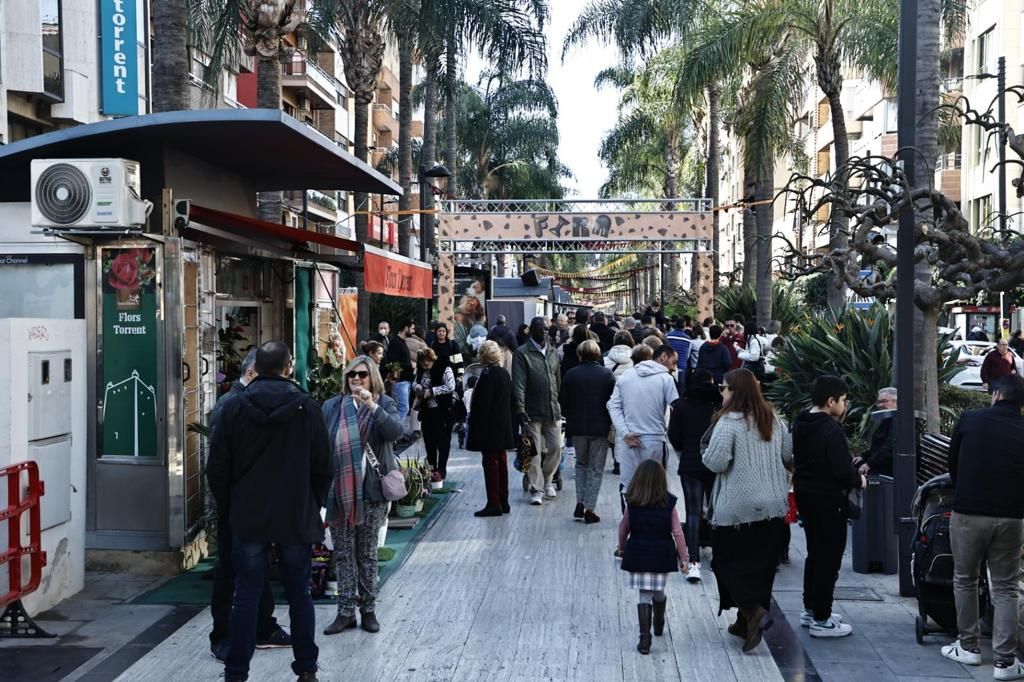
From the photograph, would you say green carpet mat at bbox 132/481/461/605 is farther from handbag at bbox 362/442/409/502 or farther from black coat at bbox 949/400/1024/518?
black coat at bbox 949/400/1024/518

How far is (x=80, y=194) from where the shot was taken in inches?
345

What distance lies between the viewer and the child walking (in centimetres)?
739

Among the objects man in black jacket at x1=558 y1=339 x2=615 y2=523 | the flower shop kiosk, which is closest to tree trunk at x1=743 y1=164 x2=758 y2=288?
man in black jacket at x1=558 y1=339 x2=615 y2=523

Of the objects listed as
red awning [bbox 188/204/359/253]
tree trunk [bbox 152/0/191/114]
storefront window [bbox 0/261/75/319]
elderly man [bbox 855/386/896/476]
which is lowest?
elderly man [bbox 855/386/896/476]

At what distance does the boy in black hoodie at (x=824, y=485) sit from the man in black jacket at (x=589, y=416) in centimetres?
381

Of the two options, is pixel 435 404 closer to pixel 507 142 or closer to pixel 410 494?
pixel 410 494

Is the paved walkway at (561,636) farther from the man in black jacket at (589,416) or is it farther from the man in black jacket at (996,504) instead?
the man in black jacket at (589,416)

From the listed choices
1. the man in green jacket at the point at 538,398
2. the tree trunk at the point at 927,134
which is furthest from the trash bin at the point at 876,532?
the man in green jacket at the point at 538,398

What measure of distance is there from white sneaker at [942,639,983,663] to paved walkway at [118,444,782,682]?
1.03 meters

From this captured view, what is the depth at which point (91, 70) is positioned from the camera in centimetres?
2750

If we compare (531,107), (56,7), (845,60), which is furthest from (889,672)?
(531,107)

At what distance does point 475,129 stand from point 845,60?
39.4 meters

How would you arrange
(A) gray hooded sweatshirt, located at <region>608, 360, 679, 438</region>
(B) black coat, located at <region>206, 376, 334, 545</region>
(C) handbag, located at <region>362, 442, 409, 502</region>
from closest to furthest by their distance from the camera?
1. (B) black coat, located at <region>206, 376, 334, 545</region>
2. (C) handbag, located at <region>362, 442, 409, 502</region>
3. (A) gray hooded sweatshirt, located at <region>608, 360, 679, 438</region>

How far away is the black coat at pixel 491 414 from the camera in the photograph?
11.9 m
